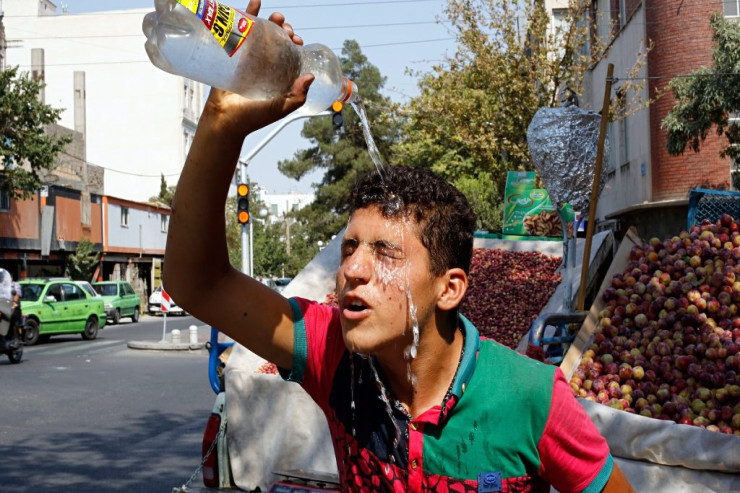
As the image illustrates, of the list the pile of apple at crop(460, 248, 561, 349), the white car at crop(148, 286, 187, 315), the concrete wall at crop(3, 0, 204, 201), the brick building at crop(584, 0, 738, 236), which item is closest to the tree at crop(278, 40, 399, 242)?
the concrete wall at crop(3, 0, 204, 201)

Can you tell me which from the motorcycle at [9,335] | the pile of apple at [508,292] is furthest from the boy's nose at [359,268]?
the motorcycle at [9,335]

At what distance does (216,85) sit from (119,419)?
9928 mm

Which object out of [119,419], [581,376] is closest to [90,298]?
[119,419]

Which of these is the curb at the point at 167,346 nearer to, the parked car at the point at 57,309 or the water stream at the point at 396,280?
the parked car at the point at 57,309

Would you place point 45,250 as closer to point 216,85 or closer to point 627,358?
point 627,358

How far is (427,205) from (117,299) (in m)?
35.6

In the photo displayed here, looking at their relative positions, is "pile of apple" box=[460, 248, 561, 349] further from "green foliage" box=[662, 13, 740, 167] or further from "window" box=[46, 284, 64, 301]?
"window" box=[46, 284, 64, 301]

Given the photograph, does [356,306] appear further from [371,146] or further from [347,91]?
[347,91]

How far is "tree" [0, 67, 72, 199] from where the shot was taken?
96.1 feet

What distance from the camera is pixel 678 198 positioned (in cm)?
1978

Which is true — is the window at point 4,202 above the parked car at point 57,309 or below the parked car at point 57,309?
above

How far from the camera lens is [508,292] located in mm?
8492

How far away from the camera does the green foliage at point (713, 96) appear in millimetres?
15688

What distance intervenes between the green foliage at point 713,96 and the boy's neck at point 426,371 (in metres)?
14.8
